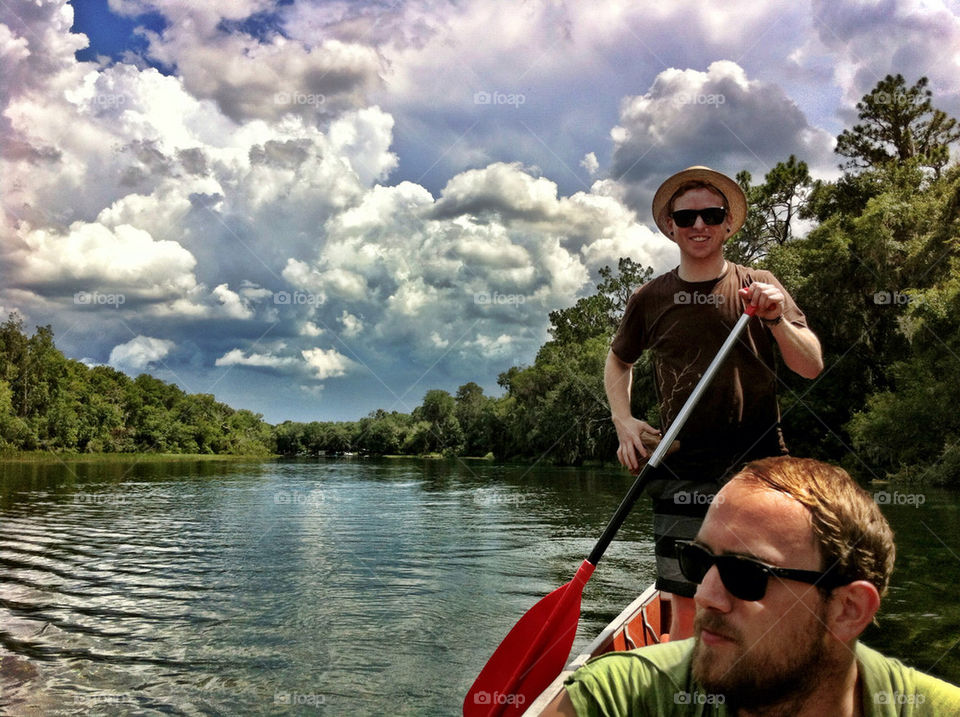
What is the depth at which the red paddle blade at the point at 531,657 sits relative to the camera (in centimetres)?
269

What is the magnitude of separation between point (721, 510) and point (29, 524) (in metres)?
19.0

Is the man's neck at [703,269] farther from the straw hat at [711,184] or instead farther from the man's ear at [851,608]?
the man's ear at [851,608]

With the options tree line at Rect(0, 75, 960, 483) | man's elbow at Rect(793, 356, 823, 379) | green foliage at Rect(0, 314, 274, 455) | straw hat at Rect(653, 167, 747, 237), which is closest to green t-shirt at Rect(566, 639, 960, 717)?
man's elbow at Rect(793, 356, 823, 379)

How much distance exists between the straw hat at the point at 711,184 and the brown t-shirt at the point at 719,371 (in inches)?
10.1

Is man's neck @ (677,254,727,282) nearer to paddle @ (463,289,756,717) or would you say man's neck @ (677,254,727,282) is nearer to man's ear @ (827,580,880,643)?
paddle @ (463,289,756,717)

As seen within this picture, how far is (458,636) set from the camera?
8.02 meters

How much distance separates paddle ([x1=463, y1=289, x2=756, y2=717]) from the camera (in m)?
2.69

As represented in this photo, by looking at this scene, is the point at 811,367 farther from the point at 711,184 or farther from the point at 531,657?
the point at 531,657

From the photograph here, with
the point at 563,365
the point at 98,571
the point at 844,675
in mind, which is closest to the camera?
the point at 844,675

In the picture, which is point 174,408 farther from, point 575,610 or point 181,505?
point 575,610

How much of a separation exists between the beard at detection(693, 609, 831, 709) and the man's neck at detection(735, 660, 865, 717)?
0.05ft

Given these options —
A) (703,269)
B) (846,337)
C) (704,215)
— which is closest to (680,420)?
(703,269)

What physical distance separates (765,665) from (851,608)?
222mm


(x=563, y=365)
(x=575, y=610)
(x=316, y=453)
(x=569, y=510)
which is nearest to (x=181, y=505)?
(x=569, y=510)
